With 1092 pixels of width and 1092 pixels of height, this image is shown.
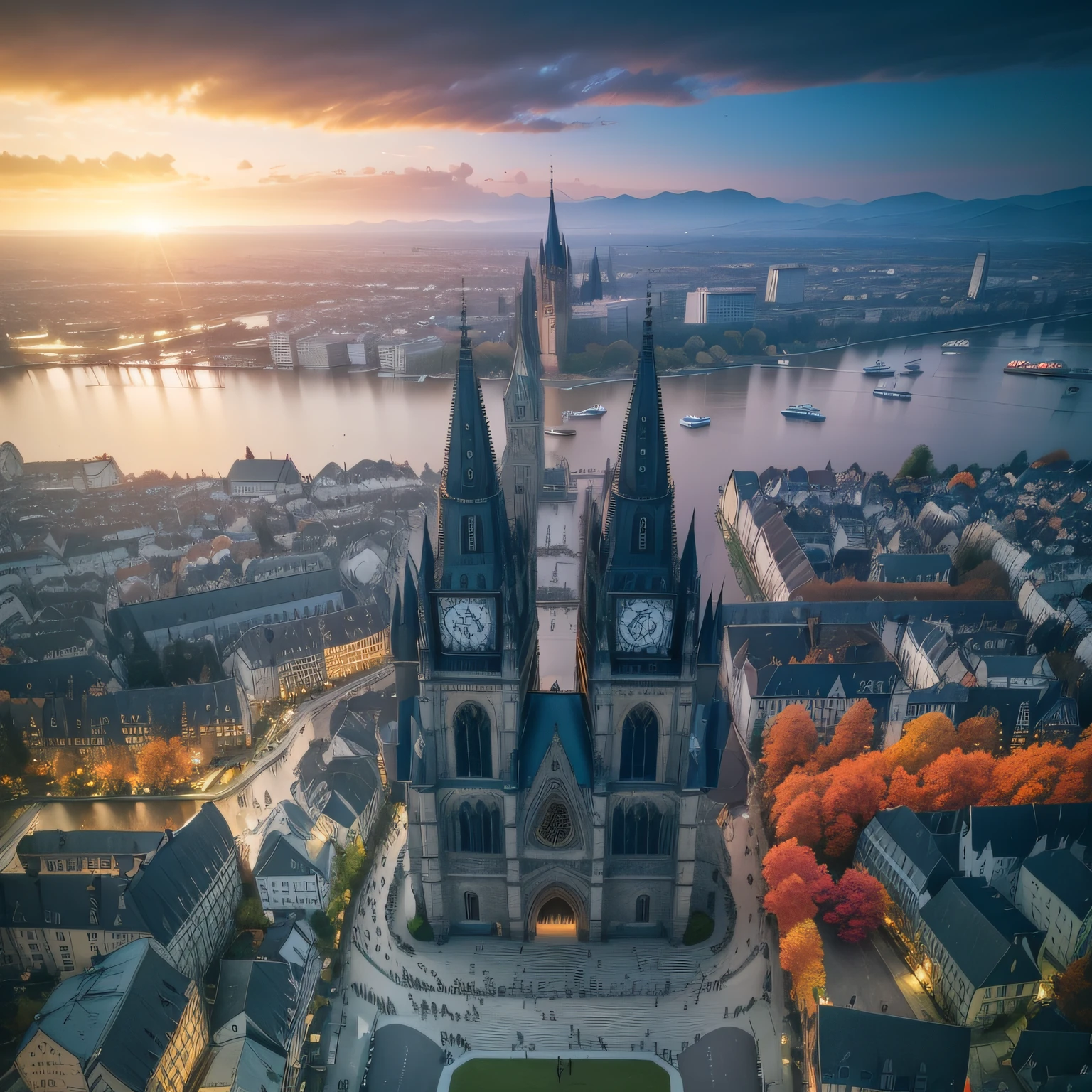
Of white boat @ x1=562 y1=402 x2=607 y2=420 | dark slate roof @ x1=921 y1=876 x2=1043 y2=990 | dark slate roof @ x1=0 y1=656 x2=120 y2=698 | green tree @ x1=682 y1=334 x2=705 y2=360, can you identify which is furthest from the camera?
green tree @ x1=682 y1=334 x2=705 y2=360

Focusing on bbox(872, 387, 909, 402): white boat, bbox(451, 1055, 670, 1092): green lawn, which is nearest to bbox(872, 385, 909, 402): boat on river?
bbox(872, 387, 909, 402): white boat

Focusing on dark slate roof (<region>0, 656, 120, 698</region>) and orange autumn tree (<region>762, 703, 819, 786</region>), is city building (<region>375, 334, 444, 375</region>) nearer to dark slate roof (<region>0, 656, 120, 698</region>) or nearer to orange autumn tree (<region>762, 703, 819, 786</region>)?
dark slate roof (<region>0, 656, 120, 698</region>)

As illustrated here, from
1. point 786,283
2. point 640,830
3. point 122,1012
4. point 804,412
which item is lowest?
point 804,412

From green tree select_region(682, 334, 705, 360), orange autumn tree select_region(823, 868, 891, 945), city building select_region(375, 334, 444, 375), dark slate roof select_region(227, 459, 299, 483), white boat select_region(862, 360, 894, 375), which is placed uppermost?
city building select_region(375, 334, 444, 375)

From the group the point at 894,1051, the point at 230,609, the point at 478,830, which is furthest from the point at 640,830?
the point at 230,609

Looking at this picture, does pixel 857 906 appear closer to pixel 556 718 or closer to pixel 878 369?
pixel 556 718

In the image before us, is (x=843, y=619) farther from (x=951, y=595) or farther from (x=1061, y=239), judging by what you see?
(x=1061, y=239)

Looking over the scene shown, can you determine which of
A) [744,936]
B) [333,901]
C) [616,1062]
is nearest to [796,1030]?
[744,936]

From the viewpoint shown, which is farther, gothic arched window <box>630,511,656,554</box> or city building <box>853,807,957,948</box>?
city building <box>853,807,957,948</box>
